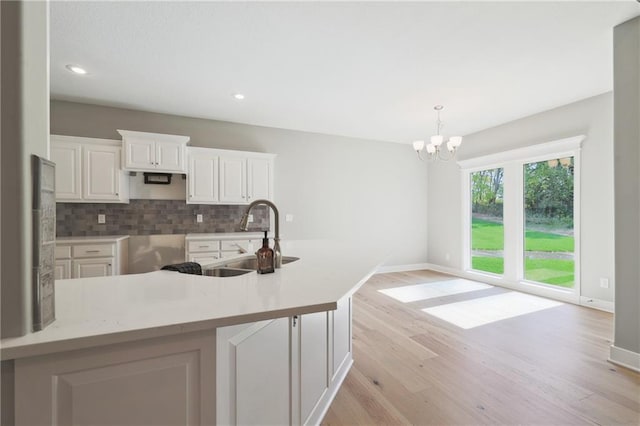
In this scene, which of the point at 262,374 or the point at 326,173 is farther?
the point at 326,173

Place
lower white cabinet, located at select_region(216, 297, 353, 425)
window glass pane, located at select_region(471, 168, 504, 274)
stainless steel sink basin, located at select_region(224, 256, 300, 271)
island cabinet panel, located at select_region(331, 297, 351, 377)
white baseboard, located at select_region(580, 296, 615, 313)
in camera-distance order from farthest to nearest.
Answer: window glass pane, located at select_region(471, 168, 504, 274) → white baseboard, located at select_region(580, 296, 615, 313) → stainless steel sink basin, located at select_region(224, 256, 300, 271) → island cabinet panel, located at select_region(331, 297, 351, 377) → lower white cabinet, located at select_region(216, 297, 353, 425)

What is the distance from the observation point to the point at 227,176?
13.6ft

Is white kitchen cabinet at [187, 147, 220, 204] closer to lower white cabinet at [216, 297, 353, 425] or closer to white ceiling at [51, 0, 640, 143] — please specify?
white ceiling at [51, 0, 640, 143]

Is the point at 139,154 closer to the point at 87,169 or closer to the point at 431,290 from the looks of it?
the point at 87,169

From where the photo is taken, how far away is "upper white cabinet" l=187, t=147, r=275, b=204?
157 inches

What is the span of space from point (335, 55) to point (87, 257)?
360 cm

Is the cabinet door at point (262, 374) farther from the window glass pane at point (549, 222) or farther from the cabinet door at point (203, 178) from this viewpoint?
the window glass pane at point (549, 222)

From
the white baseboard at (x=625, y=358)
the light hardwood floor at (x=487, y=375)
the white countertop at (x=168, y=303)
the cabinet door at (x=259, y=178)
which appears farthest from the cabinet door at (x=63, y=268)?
the white baseboard at (x=625, y=358)

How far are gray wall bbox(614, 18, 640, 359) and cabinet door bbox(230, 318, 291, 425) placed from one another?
275cm

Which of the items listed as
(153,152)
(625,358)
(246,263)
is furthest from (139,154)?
(625,358)

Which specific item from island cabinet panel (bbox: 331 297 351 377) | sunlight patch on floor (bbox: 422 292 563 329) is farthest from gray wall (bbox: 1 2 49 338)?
sunlight patch on floor (bbox: 422 292 563 329)

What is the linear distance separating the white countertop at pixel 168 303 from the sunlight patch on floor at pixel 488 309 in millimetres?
2239

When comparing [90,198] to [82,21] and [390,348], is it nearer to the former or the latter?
[82,21]

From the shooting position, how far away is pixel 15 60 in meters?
0.72
